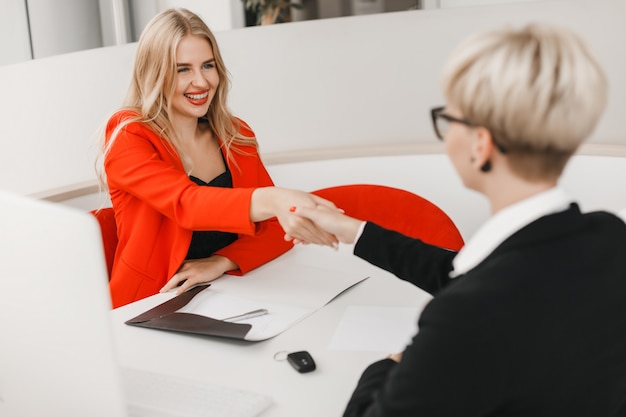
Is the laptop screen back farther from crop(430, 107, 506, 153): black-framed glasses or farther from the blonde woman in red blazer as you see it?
the blonde woman in red blazer

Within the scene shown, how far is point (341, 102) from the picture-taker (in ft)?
11.9

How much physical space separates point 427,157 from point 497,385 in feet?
8.08

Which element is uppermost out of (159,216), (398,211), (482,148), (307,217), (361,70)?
(482,148)

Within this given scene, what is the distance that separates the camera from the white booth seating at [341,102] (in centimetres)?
315

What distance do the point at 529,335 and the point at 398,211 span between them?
5.56 feet

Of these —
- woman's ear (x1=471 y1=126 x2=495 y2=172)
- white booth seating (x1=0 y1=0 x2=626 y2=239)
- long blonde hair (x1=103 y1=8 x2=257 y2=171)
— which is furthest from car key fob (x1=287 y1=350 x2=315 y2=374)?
white booth seating (x1=0 y1=0 x2=626 y2=239)

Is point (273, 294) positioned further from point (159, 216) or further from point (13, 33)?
point (13, 33)

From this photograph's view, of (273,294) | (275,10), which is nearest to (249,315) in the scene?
(273,294)

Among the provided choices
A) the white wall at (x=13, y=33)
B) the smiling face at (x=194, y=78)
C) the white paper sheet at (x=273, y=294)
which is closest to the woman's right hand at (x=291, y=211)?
the white paper sheet at (x=273, y=294)

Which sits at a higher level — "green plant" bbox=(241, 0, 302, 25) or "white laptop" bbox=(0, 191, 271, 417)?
"green plant" bbox=(241, 0, 302, 25)

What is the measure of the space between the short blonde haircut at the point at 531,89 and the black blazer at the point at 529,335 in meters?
0.12

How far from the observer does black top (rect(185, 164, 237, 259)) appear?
2.43 meters

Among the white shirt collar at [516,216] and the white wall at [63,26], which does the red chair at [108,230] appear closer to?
the white shirt collar at [516,216]

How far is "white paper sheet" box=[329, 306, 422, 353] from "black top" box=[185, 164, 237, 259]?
28.3 inches
